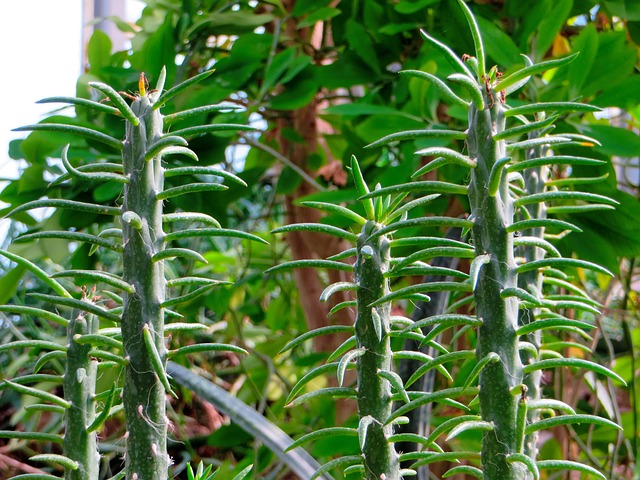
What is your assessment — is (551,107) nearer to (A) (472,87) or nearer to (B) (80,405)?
(A) (472,87)

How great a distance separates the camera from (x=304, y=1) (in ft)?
2.12

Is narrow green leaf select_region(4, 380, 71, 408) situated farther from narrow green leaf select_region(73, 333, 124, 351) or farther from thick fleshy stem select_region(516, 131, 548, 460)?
thick fleshy stem select_region(516, 131, 548, 460)

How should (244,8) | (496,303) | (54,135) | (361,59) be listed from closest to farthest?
(496,303), (54,135), (361,59), (244,8)

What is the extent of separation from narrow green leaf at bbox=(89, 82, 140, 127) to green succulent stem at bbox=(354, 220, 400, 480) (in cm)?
6

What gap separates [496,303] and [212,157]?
432 mm

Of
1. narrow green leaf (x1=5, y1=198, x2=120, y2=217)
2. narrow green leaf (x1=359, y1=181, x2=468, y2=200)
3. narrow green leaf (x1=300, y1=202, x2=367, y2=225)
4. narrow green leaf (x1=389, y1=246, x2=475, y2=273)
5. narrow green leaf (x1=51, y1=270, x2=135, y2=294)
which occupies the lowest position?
narrow green leaf (x1=51, y1=270, x2=135, y2=294)

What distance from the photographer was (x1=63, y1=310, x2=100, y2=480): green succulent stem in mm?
180

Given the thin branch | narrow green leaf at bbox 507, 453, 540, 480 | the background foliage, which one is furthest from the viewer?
the thin branch

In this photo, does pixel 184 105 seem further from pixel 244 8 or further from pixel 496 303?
pixel 496 303

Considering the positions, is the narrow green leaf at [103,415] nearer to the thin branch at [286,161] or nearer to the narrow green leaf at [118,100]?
the narrow green leaf at [118,100]

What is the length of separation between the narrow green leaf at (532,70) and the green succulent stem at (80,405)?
0.37 feet

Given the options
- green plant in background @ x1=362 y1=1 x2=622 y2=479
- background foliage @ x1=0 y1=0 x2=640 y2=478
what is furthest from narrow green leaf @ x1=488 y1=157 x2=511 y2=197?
background foliage @ x1=0 y1=0 x2=640 y2=478

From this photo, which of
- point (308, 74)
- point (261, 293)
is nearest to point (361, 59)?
point (308, 74)

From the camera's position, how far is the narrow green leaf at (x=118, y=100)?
154 mm
